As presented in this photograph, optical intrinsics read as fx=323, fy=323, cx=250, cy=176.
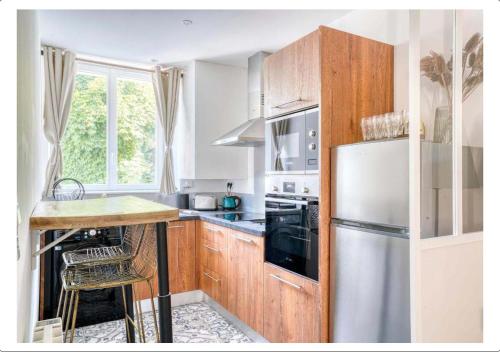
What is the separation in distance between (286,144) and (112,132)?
226cm

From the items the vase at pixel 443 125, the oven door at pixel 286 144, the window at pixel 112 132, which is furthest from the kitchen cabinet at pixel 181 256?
the vase at pixel 443 125

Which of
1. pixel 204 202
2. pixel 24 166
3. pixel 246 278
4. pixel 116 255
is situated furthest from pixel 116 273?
pixel 204 202

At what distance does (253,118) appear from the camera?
3316mm

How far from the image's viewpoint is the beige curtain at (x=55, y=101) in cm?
312

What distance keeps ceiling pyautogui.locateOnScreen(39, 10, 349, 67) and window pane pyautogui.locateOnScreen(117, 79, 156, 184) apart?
39 cm

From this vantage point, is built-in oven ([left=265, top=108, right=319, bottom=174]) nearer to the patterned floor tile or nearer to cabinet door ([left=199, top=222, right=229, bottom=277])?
cabinet door ([left=199, top=222, right=229, bottom=277])

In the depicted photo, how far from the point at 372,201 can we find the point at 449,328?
2.20ft

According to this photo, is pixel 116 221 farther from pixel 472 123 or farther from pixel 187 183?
pixel 187 183

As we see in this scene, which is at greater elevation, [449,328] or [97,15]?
[97,15]

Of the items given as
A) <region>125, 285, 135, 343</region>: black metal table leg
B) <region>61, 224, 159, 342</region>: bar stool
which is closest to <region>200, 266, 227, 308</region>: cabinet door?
<region>125, 285, 135, 343</region>: black metal table leg

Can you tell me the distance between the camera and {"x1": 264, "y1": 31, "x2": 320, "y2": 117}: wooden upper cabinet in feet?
6.43
